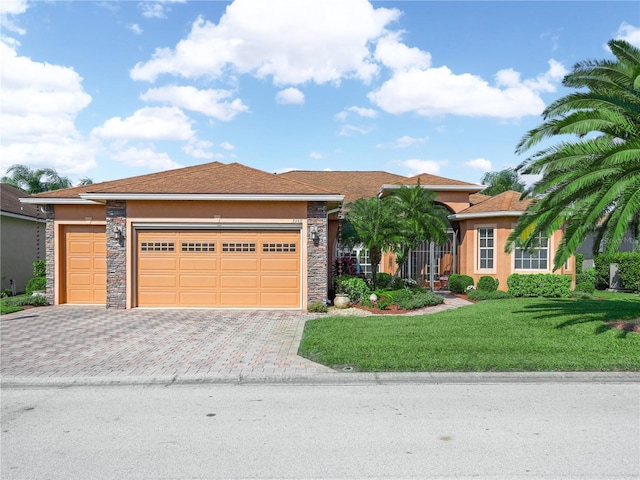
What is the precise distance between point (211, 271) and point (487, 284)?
10.6 metres

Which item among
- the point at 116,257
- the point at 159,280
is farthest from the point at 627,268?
the point at 116,257

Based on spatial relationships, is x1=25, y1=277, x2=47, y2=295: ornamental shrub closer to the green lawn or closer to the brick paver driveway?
the brick paver driveway

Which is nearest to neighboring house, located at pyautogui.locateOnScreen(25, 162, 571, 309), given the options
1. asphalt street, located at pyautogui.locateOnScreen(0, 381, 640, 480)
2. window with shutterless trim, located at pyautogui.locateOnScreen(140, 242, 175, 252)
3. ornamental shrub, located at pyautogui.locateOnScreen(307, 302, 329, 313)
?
window with shutterless trim, located at pyautogui.locateOnScreen(140, 242, 175, 252)

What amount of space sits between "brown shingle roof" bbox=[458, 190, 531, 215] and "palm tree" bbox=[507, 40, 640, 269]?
25.8 ft

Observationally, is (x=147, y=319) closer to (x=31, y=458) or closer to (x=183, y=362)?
(x=183, y=362)

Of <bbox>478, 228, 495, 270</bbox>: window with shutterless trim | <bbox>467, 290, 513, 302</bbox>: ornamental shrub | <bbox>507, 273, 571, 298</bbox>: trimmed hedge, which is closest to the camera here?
<bbox>467, 290, 513, 302</bbox>: ornamental shrub

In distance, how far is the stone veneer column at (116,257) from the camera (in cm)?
1441

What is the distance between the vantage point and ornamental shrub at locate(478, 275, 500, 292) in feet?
60.0

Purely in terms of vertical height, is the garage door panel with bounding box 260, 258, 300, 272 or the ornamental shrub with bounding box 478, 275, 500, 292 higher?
the garage door panel with bounding box 260, 258, 300, 272

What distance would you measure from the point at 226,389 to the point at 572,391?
4982 millimetres

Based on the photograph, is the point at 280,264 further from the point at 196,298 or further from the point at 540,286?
the point at 540,286

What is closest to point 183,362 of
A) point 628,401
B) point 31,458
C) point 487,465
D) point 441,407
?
point 31,458

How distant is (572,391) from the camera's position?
263 inches

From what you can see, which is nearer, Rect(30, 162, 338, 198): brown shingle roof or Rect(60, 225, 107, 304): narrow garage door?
Rect(30, 162, 338, 198): brown shingle roof
